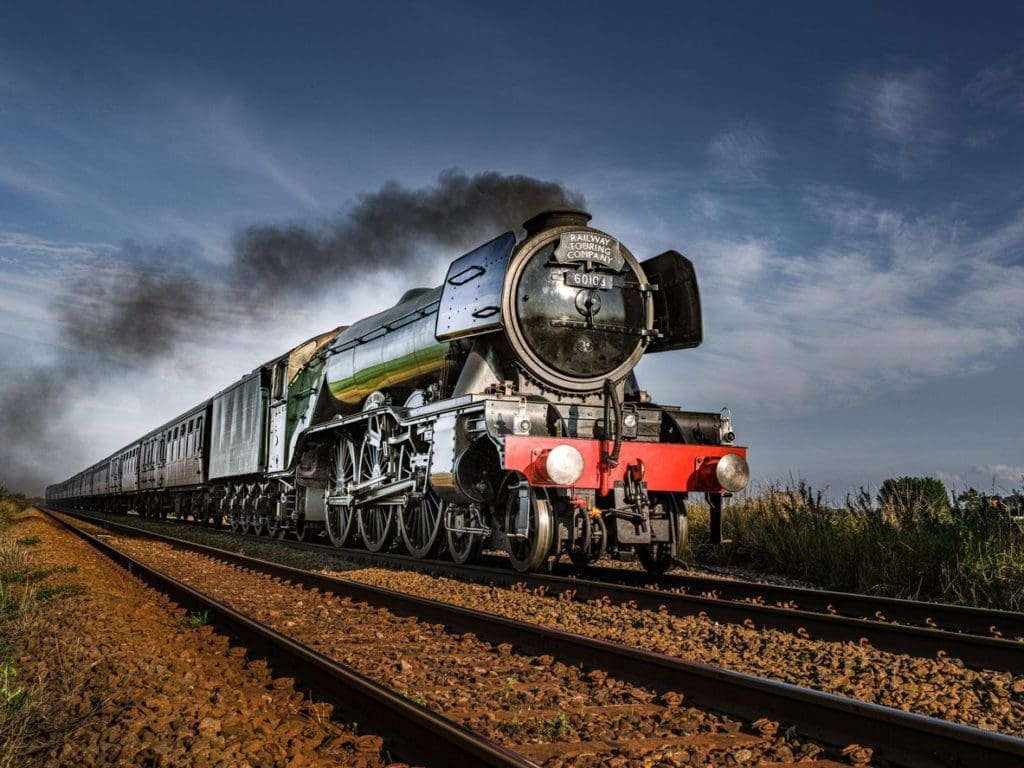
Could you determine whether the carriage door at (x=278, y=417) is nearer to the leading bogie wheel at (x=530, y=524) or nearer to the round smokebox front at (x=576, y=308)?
the leading bogie wheel at (x=530, y=524)

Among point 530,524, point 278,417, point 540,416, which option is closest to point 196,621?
point 530,524

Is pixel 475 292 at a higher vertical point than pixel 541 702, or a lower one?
higher

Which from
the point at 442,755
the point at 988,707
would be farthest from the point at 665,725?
the point at 988,707

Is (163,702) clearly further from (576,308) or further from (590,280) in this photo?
(590,280)

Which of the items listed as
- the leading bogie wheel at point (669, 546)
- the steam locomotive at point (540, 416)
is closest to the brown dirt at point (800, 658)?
the steam locomotive at point (540, 416)

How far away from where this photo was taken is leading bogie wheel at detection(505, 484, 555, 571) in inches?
280

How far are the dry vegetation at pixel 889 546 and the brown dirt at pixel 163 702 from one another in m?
5.59

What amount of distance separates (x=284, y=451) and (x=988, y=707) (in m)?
10.6

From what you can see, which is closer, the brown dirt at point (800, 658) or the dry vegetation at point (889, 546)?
the brown dirt at point (800, 658)

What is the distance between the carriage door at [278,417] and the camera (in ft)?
42.0

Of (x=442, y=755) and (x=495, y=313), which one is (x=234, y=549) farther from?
(x=442, y=755)

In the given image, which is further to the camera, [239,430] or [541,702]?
[239,430]

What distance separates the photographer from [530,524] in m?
7.17

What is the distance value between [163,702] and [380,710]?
886 mm
